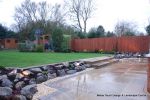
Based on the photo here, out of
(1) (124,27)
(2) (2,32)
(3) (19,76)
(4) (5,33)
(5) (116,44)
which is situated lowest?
(3) (19,76)

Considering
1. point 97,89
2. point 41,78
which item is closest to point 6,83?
point 41,78

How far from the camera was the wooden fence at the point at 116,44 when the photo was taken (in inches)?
894

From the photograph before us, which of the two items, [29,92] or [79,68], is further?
[79,68]

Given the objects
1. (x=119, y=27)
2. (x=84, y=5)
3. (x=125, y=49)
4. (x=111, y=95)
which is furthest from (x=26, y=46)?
(x=119, y=27)

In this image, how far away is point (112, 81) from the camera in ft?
25.6

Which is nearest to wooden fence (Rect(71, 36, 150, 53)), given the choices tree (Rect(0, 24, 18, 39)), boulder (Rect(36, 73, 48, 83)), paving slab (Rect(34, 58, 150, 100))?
paving slab (Rect(34, 58, 150, 100))

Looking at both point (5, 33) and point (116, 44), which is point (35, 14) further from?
point (116, 44)

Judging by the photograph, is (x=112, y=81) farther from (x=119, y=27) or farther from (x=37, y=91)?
(x=119, y=27)

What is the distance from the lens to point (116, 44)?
24531 mm

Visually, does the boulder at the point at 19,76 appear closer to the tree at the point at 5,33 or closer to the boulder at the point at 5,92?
the boulder at the point at 5,92

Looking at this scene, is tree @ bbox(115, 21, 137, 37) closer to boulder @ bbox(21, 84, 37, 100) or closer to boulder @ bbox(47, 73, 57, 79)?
boulder @ bbox(47, 73, 57, 79)

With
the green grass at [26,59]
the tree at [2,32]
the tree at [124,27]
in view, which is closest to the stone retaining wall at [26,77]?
the green grass at [26,59]

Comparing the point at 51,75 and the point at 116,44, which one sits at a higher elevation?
the point at 116,44

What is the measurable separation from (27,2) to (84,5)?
9625 millimetres
